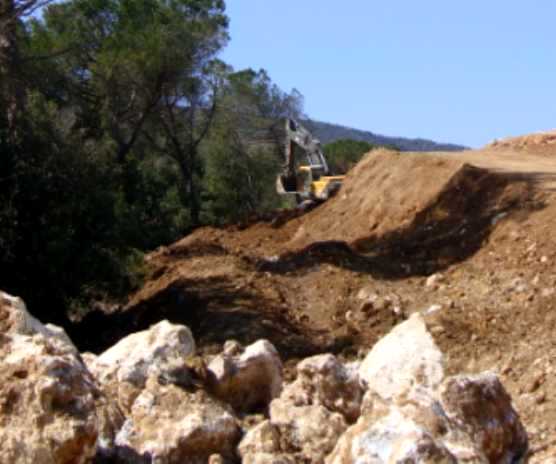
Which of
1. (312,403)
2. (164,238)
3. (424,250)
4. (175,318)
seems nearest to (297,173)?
(164,238)

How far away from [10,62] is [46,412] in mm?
12219

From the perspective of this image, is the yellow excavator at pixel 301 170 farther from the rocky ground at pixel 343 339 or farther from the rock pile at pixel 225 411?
the rock pile at pixel 225 411

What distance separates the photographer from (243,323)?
39.0ft

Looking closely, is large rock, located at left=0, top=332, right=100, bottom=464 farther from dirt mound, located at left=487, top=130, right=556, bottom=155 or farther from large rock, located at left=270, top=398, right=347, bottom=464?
dirt mound, located at left=487, top=130, right=556, bottom=155

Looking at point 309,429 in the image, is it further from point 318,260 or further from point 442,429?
point 318,260

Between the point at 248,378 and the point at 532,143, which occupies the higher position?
the point at 532,143

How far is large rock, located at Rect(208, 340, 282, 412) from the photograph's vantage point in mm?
4820

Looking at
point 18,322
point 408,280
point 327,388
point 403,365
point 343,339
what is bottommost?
point 343,339

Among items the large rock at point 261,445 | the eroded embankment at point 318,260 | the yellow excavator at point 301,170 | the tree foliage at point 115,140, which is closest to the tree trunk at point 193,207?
the tree foliage at point 115,140

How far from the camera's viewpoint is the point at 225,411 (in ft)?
14.4

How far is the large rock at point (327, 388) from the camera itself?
179 inches

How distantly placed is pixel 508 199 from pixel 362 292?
2.78 meters

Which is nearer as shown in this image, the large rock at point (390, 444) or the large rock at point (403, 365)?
the large rock at point (390, 444)

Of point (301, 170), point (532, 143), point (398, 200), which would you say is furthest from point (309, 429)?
point (301, 170)
